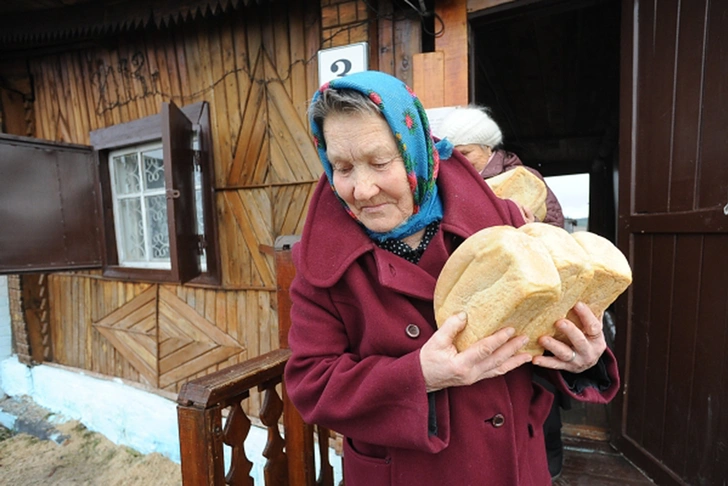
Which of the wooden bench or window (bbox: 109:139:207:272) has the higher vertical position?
window (bbox: 109:139:207:272)

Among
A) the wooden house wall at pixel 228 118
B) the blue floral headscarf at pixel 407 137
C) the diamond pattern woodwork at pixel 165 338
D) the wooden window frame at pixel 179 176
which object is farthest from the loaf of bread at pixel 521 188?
the diamond pattern woodwork at pixel 165 338

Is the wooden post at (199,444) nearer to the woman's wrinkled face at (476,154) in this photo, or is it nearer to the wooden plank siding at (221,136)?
the woman's wrinkled face at (476,154)

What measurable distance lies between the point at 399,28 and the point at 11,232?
3868mm

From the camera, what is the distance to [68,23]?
353 cm

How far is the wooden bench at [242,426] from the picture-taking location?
4.13 ft

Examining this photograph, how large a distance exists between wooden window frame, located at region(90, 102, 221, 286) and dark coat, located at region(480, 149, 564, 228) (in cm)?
246

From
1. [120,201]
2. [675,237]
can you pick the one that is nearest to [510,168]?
[675,237]

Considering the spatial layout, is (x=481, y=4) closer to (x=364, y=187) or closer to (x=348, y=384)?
(x=364, y=187)

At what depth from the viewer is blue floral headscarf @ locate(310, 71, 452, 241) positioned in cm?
81

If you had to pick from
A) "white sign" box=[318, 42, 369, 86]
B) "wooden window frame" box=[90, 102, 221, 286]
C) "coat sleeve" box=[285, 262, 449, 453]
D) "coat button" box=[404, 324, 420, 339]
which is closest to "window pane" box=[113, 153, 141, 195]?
"wooden window frame" box=[90, 102, 221, 286]

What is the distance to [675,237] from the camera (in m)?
1.84

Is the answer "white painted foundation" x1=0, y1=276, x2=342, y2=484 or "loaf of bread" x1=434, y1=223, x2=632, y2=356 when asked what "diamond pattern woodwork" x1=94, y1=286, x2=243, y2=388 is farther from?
"loaf of bread" x1=434, y1=223, x2=632, y2=356

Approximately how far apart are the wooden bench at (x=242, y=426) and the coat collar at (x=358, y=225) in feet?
2.28

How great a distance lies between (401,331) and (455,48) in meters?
2.03
